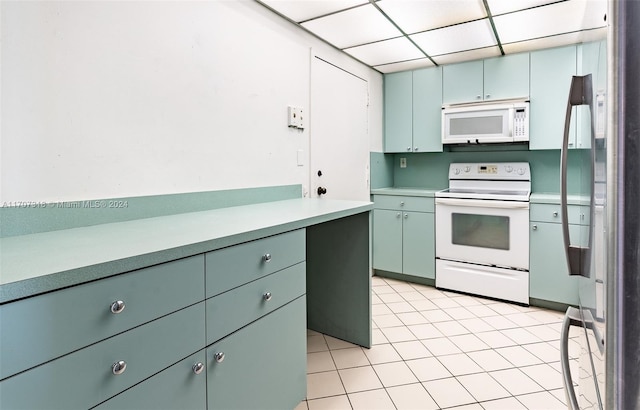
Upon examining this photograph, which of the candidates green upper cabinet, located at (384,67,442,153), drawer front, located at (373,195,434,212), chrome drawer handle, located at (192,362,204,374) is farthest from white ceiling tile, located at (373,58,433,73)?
chrome drawer handle, located at (192,362,204,374)

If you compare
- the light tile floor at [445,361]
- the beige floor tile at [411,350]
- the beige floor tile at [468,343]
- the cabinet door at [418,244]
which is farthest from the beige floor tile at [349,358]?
the cabinet door at [418,244]

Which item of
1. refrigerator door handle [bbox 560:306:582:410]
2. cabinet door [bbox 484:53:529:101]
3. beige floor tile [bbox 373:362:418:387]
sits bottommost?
beige floor tile [bbox 373:362:418:387]

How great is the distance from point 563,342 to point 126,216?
1617 millimetres

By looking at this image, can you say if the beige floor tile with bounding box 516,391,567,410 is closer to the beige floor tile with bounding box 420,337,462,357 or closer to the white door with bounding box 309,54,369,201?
the beige floor tile with bounding box 420,337,462,357

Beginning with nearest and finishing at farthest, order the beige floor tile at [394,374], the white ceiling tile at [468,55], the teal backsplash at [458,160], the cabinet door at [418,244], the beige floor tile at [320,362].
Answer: the beige floor tile at [394,374], the beige floor tile at [320,362], the white ceiling tile at [468,55], the teal backsplash at [458,160], the cabinet door at [418,244]

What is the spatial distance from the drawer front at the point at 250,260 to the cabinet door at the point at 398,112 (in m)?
2.55

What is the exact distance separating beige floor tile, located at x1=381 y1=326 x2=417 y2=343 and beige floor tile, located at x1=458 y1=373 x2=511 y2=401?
1.63 feet

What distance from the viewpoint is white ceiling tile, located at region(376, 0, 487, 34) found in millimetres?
2262

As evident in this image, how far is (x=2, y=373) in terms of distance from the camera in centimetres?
69

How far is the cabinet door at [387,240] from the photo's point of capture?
361 cm

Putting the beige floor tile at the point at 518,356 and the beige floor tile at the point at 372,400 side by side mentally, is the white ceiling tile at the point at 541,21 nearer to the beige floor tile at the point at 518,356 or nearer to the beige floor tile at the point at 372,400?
the beige floor tile at the point at 518,356

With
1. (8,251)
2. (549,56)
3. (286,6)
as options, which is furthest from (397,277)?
(8,251)

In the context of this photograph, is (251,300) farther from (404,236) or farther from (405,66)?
(405,66)

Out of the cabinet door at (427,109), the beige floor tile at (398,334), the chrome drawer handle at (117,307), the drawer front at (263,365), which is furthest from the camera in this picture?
the cabinet door at (427,109)
